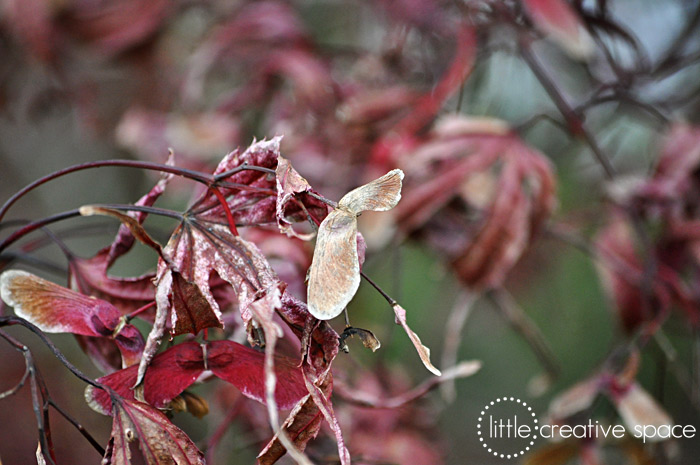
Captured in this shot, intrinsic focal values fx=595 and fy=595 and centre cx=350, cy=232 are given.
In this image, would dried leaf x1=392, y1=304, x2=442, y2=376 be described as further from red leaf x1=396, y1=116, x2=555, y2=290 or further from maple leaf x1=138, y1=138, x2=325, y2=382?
red leaf x1=396, y1=116, x2=555, y2=290

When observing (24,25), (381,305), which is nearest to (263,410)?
(24,25)

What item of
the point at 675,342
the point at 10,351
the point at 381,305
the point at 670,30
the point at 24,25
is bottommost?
the point at 675,342

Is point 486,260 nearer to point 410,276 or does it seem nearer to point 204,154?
point 204,154

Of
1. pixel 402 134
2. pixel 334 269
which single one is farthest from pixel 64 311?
pixel 402 134

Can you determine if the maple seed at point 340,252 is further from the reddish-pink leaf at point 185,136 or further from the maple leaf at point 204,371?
the reddish-pink leaf at point 185,136

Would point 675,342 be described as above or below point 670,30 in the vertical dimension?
below

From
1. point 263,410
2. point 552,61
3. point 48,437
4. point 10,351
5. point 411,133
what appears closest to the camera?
point 48,437

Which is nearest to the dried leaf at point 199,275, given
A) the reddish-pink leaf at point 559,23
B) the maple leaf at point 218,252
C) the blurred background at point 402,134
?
the maple leaf at point 218,252
